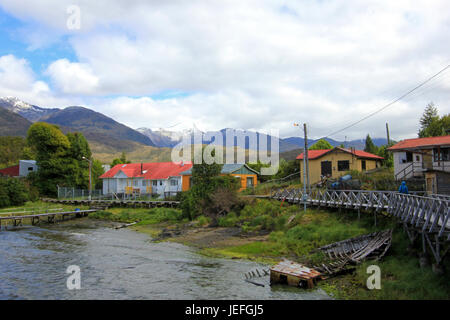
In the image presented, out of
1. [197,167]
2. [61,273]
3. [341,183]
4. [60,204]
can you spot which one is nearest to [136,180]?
[60,204]

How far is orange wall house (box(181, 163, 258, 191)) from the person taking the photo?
49.8 metres

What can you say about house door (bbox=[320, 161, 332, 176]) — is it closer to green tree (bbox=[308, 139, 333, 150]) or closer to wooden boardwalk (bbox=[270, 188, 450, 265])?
wooden boardwalk (bbox=[270, 188, 450, 265])

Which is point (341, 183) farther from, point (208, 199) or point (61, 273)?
point (61, 273)

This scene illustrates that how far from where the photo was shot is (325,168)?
4366 centimetres

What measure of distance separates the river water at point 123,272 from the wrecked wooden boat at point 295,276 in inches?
14.8

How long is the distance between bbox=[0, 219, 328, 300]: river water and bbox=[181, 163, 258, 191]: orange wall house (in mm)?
21459

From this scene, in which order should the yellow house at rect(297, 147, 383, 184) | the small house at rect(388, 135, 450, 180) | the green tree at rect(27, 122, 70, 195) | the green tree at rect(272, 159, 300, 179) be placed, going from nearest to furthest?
the small house at rect(388, 135, 450, 180) → the yellow house at rect(297, 147, 383, 184) → the green tree at rect(272, 159, 300, 179) → the green tree at rect(27, 122, 70, 195)

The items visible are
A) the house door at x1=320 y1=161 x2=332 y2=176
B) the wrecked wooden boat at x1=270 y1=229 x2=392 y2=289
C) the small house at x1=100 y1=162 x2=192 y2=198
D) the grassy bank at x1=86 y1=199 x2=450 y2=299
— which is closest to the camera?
the grassy bank at x1=86 y1=199 x2=450 y2=299

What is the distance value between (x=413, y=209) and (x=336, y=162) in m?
27.3

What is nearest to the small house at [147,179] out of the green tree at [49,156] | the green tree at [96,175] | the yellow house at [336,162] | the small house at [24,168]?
the green tree at [96,175]

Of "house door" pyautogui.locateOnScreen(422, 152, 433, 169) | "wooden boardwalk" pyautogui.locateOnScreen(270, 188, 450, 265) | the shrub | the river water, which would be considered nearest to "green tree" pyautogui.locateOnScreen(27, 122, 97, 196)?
the shrub

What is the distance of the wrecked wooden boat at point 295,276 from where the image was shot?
50.8 feet

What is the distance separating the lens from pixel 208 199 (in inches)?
1528

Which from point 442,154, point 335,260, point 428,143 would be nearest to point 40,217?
point 335,260
